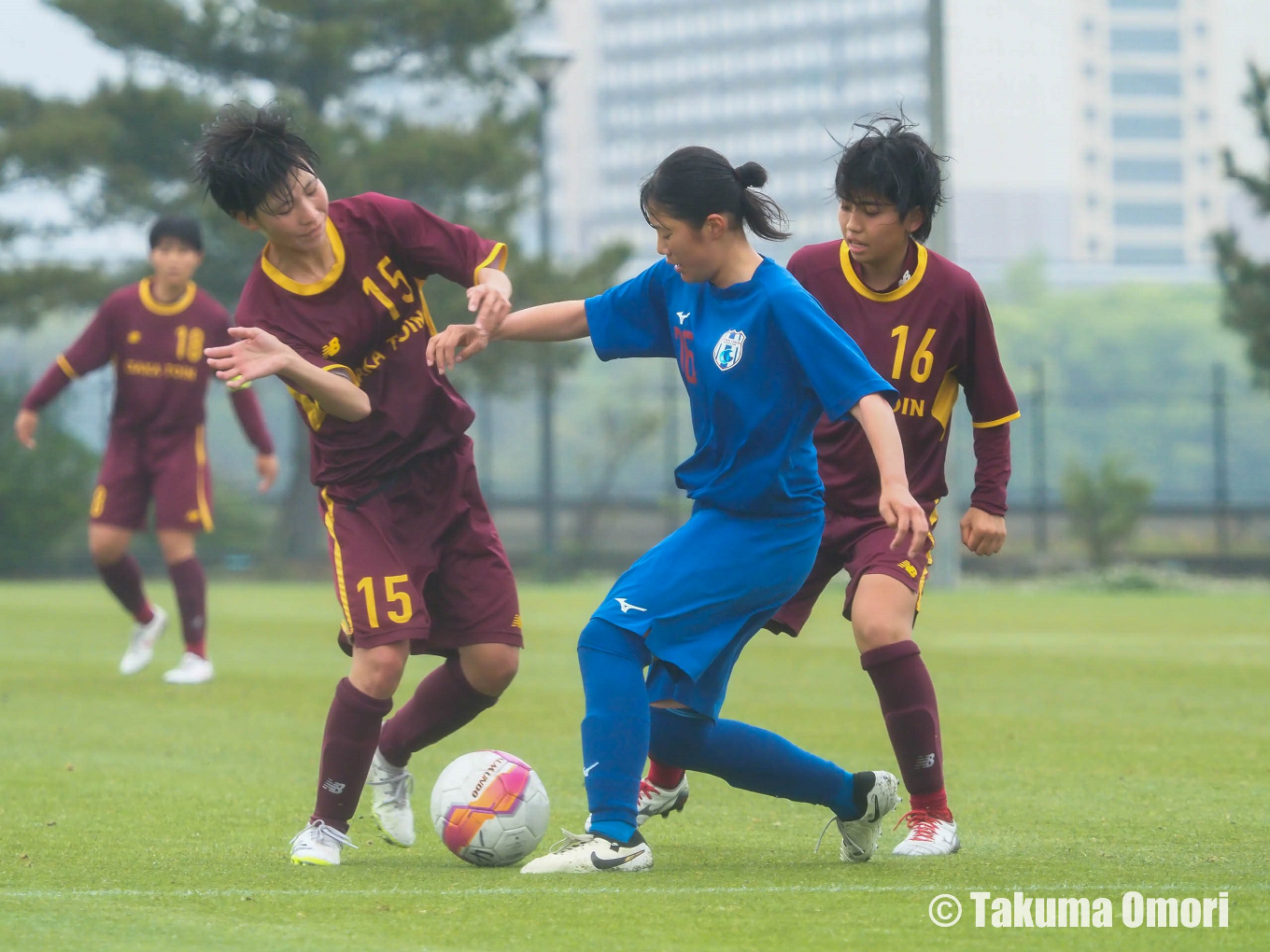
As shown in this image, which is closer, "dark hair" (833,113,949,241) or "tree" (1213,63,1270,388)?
"dark hair" (833,113,949,241)

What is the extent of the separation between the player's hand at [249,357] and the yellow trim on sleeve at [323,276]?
384mm

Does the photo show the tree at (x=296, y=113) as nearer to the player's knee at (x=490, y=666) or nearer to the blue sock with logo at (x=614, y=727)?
the player's knee at (x=490, y=666)

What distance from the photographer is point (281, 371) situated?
Result: 447 cm

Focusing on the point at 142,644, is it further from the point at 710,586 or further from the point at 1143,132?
the point at 1143,132

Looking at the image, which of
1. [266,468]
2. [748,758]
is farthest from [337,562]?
[266,468]

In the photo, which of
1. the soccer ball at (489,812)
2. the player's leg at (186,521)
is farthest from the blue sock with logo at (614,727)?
the player's leg at (186,521)

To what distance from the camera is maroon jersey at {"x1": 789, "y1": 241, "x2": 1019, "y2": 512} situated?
5.12 metres

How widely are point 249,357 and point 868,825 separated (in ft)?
6.64

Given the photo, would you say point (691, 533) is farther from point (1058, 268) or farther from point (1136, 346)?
point (1058, 268)

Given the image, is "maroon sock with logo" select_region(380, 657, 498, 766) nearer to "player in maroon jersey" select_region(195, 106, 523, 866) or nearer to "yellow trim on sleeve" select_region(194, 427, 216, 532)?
"player in maroon jersey" select_region(195, 106, 523, 866)

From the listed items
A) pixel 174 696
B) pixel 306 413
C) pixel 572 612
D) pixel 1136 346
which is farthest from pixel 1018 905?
pixel 1136 346

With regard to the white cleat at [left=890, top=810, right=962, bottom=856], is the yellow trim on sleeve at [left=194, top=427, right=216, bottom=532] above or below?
above

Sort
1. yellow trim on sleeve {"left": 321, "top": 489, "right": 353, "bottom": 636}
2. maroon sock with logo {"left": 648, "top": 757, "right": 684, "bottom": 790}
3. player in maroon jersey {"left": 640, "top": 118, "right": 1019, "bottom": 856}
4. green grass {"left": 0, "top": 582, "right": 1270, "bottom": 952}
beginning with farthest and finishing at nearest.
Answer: maroon sock with logo {"left": 648, "top": 757, "right": 684, "bottom": 790} → player in maroon jersey {"left": 640, "top": 118, "right": 1019, "bottom": 856} → yellow trim on sleeve {"left": 321, "top": 489, "right": 353, "bottom": 636} → green grass {"left": 0, "top": 582, "right": 1270, "bottom": 952}

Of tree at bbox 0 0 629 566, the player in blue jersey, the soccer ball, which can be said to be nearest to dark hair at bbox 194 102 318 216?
the player in blue jersey
